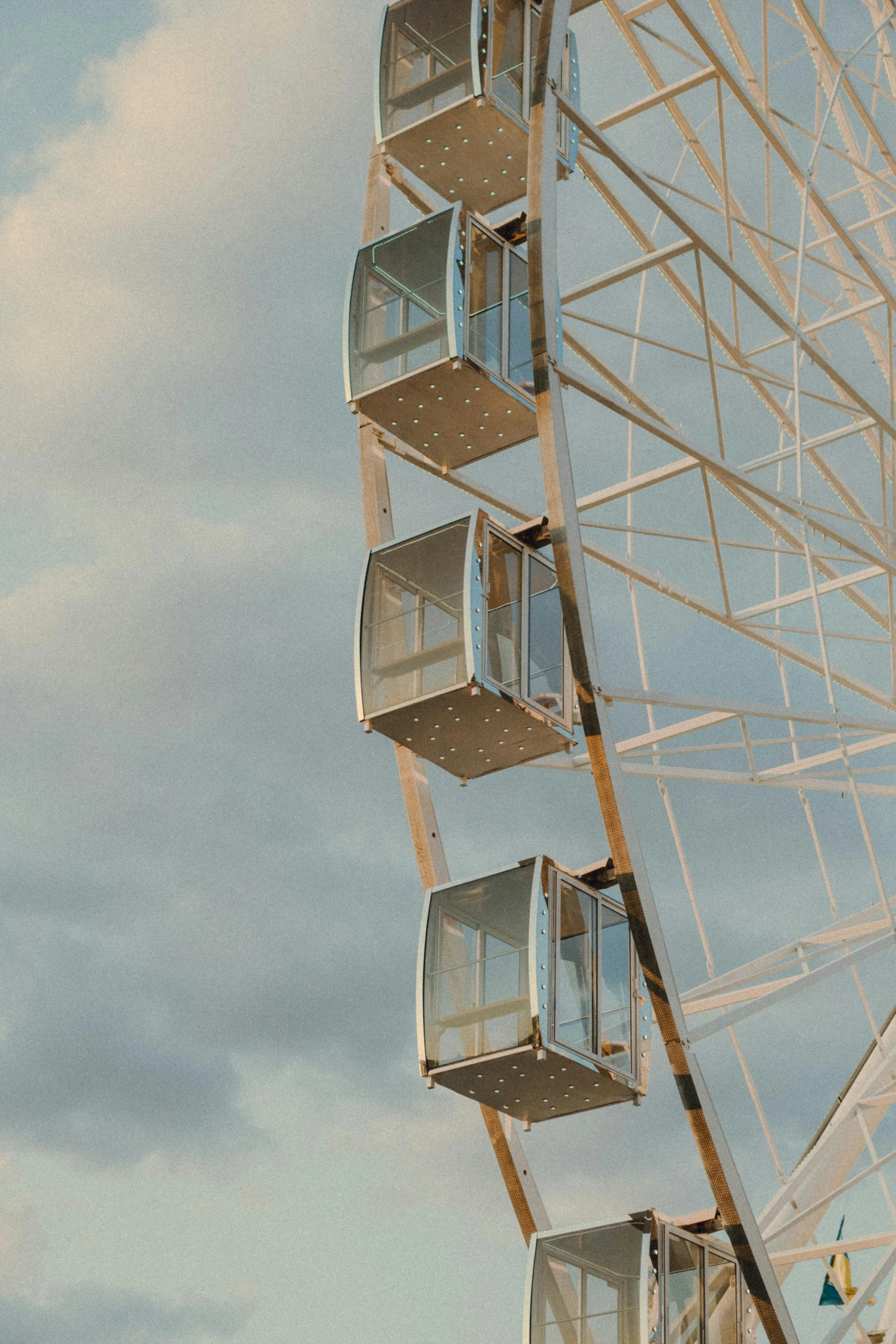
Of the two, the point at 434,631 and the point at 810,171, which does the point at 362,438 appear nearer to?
the point at 434,631

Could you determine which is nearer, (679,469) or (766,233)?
(679,469)

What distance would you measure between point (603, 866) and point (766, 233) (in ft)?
23.5

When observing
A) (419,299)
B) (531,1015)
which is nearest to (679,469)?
(419,299)

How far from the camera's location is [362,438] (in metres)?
19.3

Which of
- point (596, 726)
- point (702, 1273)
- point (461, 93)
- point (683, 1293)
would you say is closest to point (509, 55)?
point (461, 93)

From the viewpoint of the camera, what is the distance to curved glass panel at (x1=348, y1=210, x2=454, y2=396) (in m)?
16.9

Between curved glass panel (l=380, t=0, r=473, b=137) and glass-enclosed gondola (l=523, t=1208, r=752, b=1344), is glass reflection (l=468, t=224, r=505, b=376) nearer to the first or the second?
curved glass panel (l=380, t=0, r=473, b=137)

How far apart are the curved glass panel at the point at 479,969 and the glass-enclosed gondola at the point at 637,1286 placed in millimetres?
1529

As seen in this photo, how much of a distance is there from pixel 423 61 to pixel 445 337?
3.22m

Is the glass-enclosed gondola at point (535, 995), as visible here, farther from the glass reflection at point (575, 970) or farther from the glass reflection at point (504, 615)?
the glass reflection at point (504, 615)

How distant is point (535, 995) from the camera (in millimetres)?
14773

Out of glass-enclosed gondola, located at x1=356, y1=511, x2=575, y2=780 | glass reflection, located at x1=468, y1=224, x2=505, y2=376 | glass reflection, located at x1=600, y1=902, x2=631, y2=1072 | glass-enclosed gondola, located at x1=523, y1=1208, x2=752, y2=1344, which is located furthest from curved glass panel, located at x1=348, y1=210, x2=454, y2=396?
glass-enclosed gondola, located at x1=523, y1=1208, x2=752, y2=1344

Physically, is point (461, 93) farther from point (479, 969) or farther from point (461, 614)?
point (479, 969)

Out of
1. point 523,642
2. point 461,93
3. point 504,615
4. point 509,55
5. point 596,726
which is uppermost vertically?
point 509,55
